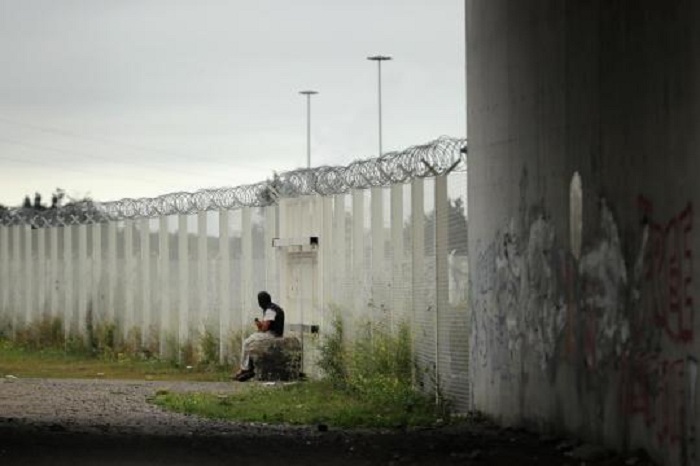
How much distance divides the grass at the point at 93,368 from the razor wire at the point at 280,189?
9.29ft

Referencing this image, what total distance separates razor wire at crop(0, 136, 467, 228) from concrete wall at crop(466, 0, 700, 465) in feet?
5.85

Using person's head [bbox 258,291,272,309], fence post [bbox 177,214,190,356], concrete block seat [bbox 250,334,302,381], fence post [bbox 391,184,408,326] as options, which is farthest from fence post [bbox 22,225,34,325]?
fence post [bbox 391,184,408,326]

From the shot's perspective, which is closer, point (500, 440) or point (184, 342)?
point (500, 440)

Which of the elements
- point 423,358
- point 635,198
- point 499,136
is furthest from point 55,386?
point 635,198

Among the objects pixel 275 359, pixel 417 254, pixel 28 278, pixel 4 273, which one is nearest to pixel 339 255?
pixel 275 359

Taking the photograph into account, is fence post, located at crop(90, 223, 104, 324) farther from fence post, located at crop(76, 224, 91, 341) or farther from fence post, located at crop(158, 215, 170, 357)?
fence post, located at crop(158, 215, 170, 357)

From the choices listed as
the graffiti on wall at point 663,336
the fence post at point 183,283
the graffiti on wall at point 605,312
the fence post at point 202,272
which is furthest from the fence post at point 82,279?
the graffiti on wall at point 663,336

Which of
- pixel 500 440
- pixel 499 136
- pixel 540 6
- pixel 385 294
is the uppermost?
pixel 540 6

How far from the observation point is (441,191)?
1830 centimetres

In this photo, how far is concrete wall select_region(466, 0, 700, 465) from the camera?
10797 mm

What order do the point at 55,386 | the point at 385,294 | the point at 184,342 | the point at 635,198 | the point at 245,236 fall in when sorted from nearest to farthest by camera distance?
the point at 635,198 → the point at 385,294 → the point at 55,386 → the point at 245,236 → the point at 184,342

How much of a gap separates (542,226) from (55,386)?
1129 cm

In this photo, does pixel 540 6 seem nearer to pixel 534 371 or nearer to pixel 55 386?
pixel 534 371

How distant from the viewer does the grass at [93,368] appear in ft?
89.8
